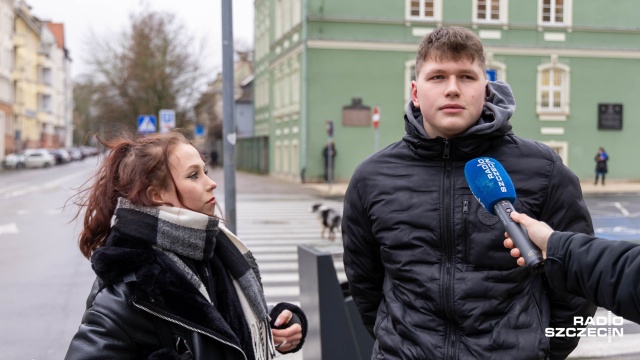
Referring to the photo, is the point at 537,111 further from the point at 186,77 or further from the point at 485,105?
the point at 485,105

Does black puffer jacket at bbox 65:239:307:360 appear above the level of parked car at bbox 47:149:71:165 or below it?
above

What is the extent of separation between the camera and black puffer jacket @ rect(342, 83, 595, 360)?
2422mm

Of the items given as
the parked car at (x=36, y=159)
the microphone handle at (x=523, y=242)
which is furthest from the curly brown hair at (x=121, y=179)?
the parked car at (x=36, y=159)

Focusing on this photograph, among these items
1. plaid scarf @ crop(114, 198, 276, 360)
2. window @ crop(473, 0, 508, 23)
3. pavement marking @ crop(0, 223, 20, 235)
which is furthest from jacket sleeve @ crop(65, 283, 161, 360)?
window @ crop(473, 0, 508, 23)

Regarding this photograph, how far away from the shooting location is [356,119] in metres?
32.3

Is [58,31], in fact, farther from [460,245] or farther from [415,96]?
[460,245]

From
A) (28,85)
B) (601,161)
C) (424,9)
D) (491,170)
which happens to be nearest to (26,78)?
(28,85)

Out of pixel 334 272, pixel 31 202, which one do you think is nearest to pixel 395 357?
pixel 334 272

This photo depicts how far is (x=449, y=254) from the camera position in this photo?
8.14 feet

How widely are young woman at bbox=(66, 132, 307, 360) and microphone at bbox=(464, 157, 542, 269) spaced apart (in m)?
0.92

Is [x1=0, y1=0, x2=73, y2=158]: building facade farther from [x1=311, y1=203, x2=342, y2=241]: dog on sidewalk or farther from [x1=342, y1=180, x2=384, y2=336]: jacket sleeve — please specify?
[x1=342, y1=180, x2=384, y2=336]: jacket sleeve

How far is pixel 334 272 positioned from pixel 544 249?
8.92 ft

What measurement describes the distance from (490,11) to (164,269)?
1277 inches

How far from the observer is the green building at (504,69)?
3231 cm
